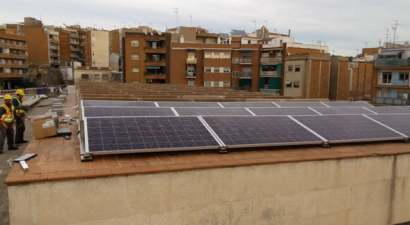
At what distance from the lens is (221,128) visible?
26.8 feet

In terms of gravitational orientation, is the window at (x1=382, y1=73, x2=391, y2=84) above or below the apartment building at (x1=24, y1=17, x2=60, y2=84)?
below

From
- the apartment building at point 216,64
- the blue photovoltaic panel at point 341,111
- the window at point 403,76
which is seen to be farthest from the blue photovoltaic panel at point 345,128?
the apartment building at point 216,64

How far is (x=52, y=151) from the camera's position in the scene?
7.05 m

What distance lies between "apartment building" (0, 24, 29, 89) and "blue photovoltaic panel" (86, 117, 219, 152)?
2628 inches

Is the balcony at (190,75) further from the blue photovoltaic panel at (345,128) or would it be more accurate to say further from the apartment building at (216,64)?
the blue photovoltaic panel at (345,128)

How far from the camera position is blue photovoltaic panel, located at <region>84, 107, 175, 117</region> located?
8.14m

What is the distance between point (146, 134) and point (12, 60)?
7372 centimetres

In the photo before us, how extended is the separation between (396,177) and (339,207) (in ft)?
5.78

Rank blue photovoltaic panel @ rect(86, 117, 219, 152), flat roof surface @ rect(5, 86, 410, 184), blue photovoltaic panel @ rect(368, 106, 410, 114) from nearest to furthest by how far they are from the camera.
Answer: flat roof surface @ rect(5, 86, 410, 184)
blue photovoltaic panel @ rect(86, 117, 219, 152)
blue photovoltaic panel @ rect(368, 106, 410, 114)

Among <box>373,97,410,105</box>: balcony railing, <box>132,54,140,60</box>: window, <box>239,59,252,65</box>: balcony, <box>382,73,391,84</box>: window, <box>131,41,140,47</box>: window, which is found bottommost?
<box>373,97,410,105</box>: balcony railing

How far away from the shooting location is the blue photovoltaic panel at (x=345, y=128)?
873cm

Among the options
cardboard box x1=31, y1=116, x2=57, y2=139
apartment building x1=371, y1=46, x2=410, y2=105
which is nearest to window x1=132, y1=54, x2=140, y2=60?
apartment building x1=371, y1=46, x2=410, y2=105

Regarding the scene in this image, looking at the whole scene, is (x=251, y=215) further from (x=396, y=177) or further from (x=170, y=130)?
(x=396, y=177)

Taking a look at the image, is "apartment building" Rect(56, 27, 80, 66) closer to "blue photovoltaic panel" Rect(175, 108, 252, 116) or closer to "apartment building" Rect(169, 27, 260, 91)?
"apartment building" Rect(169, 27, 260, 91)
